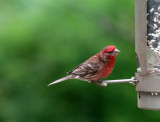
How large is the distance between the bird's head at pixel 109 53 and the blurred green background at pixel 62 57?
3.99 feet

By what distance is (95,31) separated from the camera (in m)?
9.02

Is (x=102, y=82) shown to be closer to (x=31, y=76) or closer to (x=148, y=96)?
(x=148, y=96)

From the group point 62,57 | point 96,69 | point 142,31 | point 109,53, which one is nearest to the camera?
point 142,31

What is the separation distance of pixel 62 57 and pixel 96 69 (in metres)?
1.24

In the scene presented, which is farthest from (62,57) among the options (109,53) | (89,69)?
(109,53)

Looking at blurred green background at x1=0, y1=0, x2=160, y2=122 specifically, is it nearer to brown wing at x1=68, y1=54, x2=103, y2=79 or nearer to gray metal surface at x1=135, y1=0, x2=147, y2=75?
brown wing at x1=68, y1=54, x2=103, y2=79

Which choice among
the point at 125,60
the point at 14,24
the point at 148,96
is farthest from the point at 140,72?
the point at 14,24

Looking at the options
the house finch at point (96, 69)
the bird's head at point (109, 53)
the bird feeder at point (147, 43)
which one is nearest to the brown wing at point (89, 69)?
the house finch at point (96, 69)

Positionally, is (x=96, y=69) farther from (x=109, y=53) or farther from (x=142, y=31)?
(x=142, y=31)

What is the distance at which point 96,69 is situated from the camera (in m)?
7.66

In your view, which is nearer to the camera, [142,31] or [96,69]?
[142,31]

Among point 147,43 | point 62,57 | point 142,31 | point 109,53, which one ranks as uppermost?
point 142,31

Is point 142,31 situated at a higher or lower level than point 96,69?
higher

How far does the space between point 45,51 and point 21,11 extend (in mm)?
702
